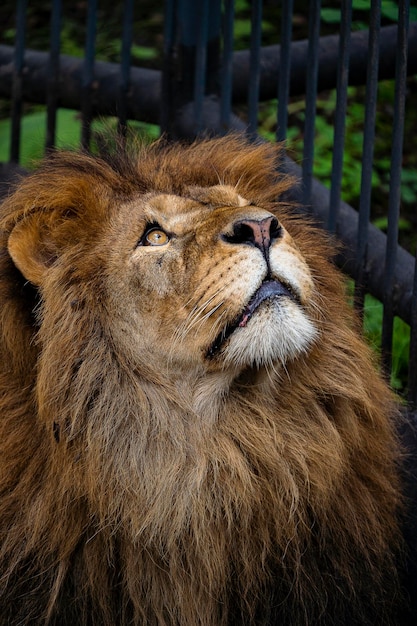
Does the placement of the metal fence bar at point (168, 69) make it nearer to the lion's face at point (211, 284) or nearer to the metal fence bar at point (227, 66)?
the metal fence bar at point (227, 66)

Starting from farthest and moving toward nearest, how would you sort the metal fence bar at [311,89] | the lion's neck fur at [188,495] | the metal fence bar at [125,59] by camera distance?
the metal fence bar at [125,59]
the metal fence bar at [311,89]
the lion's neck fur at [188,495]

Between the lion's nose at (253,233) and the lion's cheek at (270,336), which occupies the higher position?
the lion's nose at (253,233)

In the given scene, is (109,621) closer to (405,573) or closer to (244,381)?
(244,381)

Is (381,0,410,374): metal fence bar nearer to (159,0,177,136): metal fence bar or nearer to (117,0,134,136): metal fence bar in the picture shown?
(159,0,177,136): metal fence bar

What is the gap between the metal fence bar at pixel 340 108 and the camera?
3.88 m

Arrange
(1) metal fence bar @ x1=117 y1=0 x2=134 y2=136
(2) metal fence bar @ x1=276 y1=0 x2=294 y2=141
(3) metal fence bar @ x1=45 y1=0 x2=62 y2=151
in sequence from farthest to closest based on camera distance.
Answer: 1. (3) metal fence bar @ x1=45 y1=0 x2=62 y2=151
2. (1) metal fence bar @ x1=117 y1=0 x2=134 y2=136
3. (2) metal fence bar @ x1=276 y1=0 x2=294 y2=141

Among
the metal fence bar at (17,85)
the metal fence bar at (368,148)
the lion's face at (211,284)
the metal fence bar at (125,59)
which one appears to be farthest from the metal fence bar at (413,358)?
the metal fence bar at (17,85)

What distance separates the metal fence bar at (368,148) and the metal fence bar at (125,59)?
1.20m

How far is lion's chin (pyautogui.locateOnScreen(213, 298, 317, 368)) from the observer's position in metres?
2.61

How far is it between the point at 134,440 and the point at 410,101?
4879 mm

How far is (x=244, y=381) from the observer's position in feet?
9.27

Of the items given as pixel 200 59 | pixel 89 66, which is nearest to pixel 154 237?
pixel 200 59

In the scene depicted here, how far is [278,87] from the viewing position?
4324 mm

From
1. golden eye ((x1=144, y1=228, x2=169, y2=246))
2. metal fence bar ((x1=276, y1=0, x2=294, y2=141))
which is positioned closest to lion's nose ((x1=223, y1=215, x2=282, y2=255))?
golden eye ((x1=144, y1=228, x2=169, y2=246))
